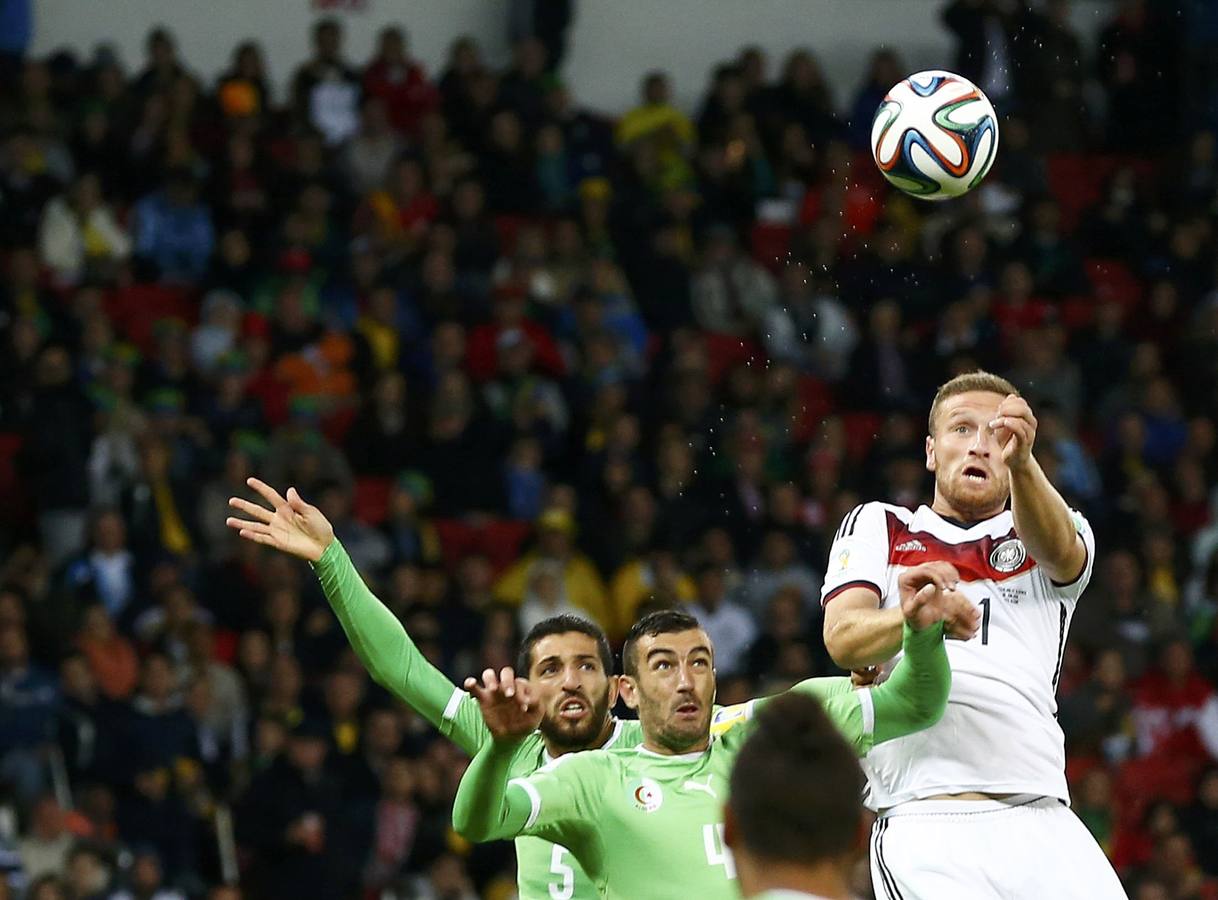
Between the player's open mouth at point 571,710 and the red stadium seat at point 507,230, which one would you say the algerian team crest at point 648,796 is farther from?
the red stadium seat at point 507,230

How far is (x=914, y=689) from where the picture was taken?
19.6 feet

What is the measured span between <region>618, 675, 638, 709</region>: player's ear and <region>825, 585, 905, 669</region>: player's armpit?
61 centimetres

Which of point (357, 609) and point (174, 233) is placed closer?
point (357, 609)

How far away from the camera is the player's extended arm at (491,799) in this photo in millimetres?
5496

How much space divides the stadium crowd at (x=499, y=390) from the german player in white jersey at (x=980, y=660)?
6305 mm

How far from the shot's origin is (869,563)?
6.32 metres

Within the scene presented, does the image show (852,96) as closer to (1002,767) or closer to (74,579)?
(74,579)

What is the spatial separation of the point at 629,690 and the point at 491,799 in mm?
1099

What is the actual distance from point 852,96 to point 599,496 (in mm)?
5831

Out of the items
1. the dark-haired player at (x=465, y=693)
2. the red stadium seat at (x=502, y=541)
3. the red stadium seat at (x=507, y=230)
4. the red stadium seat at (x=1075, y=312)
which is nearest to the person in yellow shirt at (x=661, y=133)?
the red stadium seat at (x=507, y=230)

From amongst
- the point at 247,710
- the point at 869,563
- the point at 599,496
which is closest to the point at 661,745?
the point at 869,563

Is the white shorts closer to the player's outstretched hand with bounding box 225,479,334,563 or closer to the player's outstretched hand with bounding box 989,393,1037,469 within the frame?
the player's outstretched hand with bounding box 989,393,1037,469

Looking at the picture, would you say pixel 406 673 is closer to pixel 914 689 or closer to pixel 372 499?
pixel 914 689

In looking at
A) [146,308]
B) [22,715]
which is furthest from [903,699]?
[146,308]
